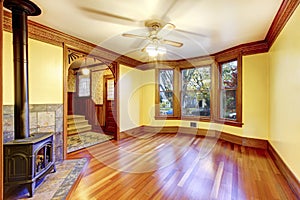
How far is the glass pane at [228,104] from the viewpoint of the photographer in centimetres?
449

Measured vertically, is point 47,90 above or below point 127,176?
above

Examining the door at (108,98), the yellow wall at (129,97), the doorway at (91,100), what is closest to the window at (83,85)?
the doorway at (91,100)

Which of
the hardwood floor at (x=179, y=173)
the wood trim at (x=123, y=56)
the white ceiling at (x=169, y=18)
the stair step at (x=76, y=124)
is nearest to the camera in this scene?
the hardwood floor at (x=179, y=173)

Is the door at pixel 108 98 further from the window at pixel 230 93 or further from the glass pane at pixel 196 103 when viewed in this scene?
the window at pixel 230 93

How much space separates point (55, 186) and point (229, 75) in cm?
475

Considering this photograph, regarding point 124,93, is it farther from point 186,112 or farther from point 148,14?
point 148,14

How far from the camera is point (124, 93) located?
517cm

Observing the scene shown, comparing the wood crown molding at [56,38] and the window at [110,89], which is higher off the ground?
the wood crown molding at [56,38]

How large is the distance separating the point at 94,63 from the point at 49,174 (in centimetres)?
427

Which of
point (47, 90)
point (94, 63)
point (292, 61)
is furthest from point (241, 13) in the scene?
point (94, 63)

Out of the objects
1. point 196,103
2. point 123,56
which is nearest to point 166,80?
point 196,103

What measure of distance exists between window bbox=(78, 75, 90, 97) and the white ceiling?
321 cm

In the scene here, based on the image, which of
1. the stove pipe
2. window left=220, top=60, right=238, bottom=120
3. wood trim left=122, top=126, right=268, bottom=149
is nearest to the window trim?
wood trim left=122, top=126, right=268, bottom=149

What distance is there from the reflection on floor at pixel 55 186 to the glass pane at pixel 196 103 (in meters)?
3.89
